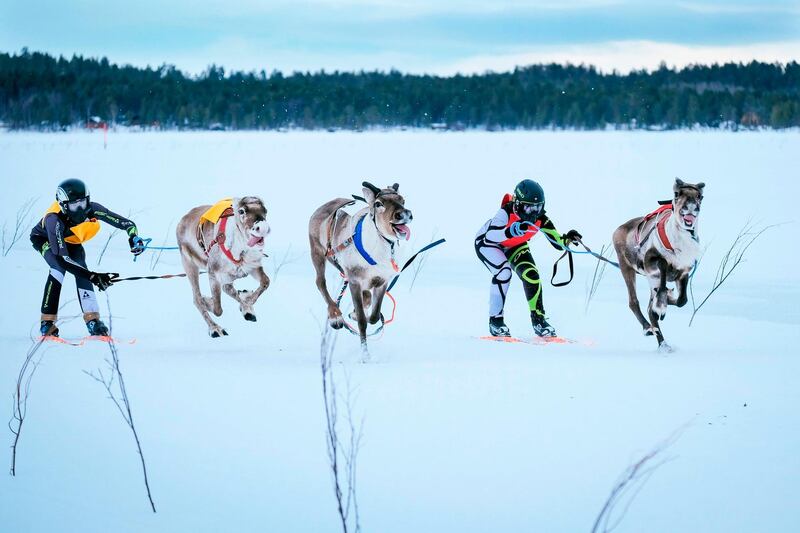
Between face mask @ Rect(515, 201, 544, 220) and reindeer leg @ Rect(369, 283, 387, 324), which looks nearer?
reindeer leg @ Rect(369, 283, 387, 324)

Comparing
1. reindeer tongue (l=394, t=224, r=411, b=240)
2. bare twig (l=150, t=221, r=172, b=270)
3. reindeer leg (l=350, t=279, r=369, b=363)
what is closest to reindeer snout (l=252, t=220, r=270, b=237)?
reindeer leg (l=350, t=279, r=369, b=363)

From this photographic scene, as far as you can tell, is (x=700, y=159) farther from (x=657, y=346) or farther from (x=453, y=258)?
(x=657, y=346)

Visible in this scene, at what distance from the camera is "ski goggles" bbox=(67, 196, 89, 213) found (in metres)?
8.36

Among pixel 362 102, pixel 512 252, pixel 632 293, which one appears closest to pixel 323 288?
pixel 512 252

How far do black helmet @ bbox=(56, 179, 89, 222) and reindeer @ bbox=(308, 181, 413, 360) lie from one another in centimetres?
212

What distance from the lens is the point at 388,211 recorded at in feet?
25.2

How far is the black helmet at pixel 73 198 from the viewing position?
834 centimetres

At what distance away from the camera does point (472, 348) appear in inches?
331

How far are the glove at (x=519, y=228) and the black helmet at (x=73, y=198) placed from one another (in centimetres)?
364

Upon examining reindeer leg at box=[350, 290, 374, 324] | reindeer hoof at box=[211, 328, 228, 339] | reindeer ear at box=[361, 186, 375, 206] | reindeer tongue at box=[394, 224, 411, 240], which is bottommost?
reindeer hoof at box=[211, 328, 228, 339]

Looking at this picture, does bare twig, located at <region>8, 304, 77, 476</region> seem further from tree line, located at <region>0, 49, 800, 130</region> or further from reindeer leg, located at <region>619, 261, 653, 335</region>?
tree line, located at <region>0, 49, 800, 130</region>

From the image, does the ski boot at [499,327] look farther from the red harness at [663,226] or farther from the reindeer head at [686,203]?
the reindeer head at [686,203]

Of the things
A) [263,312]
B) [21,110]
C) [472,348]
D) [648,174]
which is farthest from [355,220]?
[21,110]

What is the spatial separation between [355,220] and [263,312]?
8.49 feet
